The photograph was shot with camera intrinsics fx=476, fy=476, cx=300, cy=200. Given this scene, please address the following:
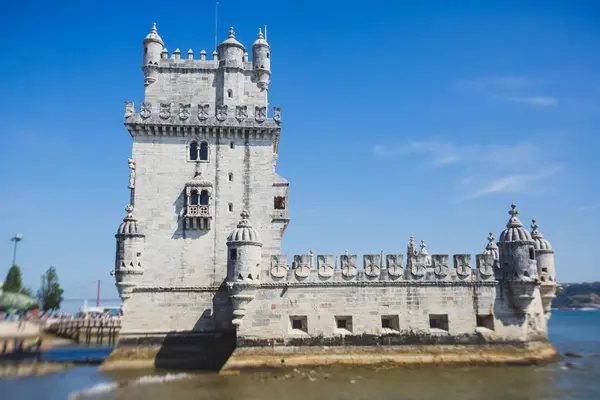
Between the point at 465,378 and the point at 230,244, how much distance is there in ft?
41.8

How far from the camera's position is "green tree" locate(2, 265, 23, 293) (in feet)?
179

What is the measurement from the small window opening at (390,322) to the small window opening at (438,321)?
1.88 metres

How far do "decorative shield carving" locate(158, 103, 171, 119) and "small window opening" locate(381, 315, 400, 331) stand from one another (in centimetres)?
1682

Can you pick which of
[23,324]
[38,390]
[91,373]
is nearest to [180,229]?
[91,373]

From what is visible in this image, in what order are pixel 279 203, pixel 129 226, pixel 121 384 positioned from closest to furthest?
pixel 121 384
pixel 129 226
pixel 279 203

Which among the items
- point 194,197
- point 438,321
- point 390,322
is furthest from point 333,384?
point 194,197

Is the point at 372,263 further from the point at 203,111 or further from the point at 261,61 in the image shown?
the point at 261,61

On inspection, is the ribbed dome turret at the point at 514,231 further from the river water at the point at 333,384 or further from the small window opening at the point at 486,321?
the river water at the point at 333,384

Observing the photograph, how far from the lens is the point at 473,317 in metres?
24.8

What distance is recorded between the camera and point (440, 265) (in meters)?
25.2

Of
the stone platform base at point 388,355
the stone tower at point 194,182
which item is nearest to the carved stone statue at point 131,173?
the stone tower at point 194,182

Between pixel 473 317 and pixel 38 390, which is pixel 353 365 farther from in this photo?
pixel 38 390

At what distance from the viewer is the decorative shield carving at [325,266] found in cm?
2467

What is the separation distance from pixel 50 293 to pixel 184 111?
52364 mm
